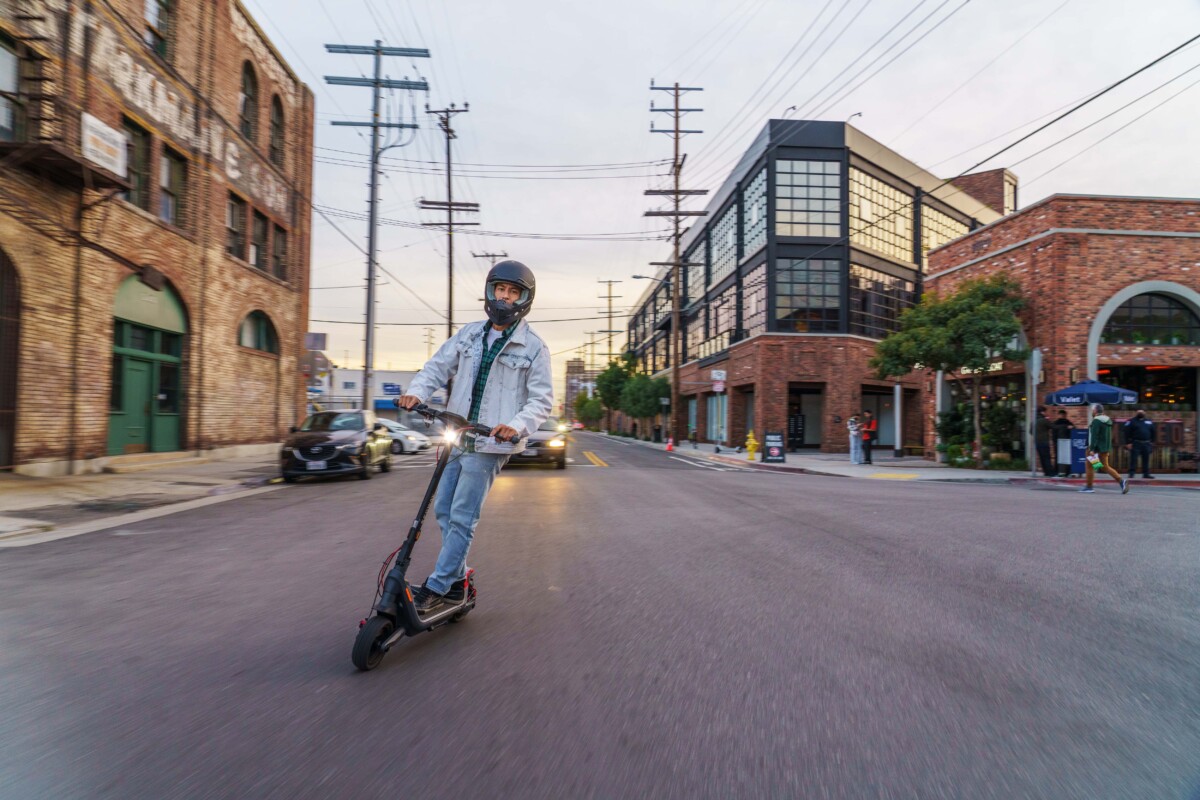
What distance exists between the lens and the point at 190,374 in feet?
55.0

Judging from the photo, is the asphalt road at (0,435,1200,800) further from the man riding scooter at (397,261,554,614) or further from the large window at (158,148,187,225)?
the large window at (158,148,187,225)

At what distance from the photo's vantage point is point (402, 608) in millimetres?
3260

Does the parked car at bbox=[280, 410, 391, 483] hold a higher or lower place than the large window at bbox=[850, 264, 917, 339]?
lower

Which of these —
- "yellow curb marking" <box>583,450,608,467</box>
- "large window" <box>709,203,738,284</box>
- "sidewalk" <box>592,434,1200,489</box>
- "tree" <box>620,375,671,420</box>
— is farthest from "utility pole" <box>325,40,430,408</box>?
"tree" <box>620,375,671,420</box>

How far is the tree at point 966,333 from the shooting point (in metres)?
18.0

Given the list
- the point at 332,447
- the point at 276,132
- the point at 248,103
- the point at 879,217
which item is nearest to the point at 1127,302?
the point at 879,217

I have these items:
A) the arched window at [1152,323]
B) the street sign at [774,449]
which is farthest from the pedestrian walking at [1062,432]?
the street sign at [774,449]

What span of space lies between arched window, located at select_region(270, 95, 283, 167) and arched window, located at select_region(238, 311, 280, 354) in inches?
203

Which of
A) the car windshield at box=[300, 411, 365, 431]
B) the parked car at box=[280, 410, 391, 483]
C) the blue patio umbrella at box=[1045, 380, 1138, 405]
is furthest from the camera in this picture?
the blue patio umbrella at box=[1045, 380, 1138, 405]

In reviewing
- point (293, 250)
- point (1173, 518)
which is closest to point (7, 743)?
point (1173, 518)

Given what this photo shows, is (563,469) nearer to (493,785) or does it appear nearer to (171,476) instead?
(171,476)

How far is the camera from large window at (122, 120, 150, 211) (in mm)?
14472

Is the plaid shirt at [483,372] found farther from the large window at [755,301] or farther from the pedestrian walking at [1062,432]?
the large window at [755,301]

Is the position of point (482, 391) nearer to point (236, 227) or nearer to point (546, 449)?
point (546, 449)
